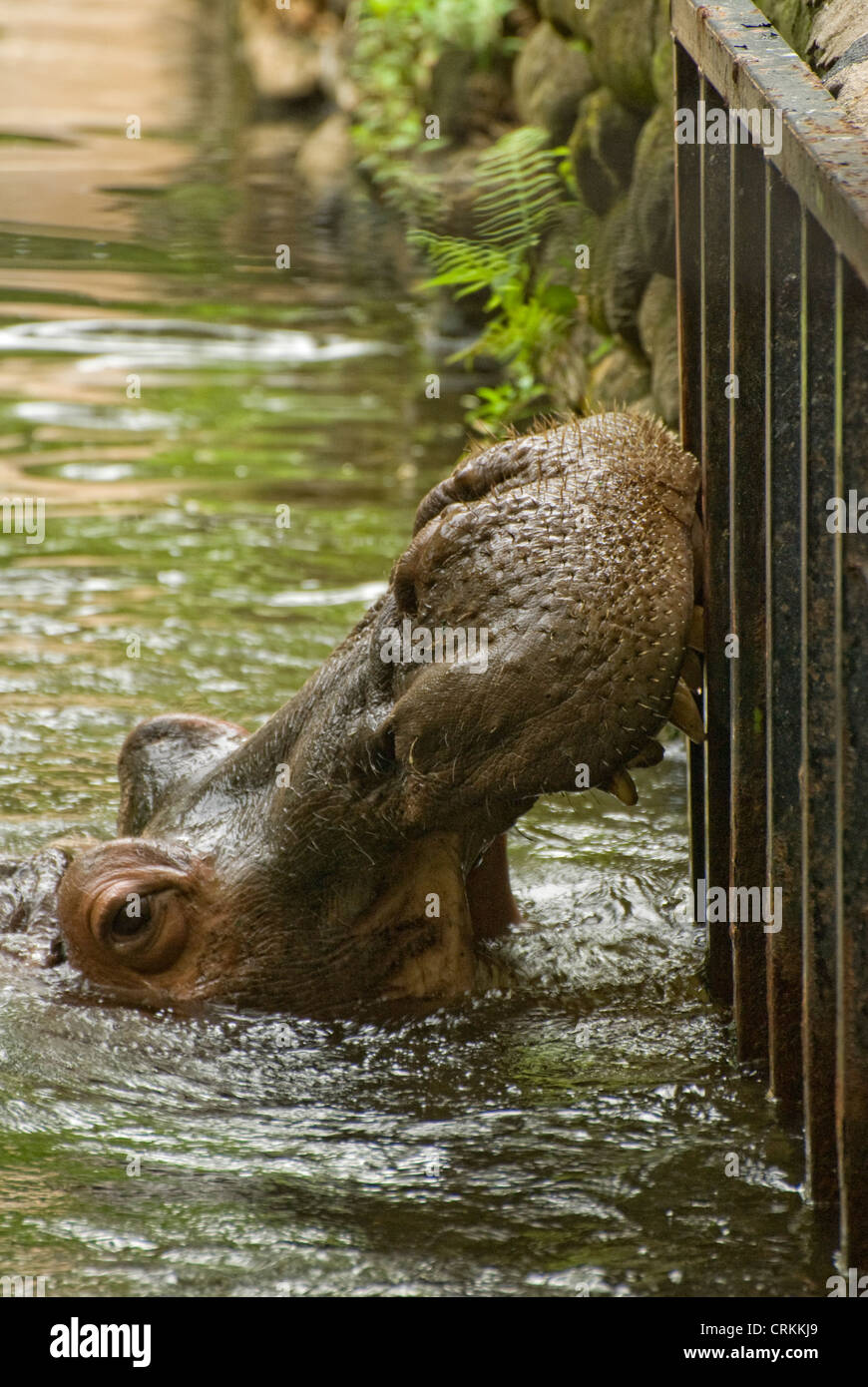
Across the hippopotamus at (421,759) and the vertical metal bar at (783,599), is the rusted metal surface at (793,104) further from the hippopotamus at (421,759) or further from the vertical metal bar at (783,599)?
the hippopotamus at (421,759)

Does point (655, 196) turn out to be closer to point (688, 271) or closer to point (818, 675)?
point (688, 271)

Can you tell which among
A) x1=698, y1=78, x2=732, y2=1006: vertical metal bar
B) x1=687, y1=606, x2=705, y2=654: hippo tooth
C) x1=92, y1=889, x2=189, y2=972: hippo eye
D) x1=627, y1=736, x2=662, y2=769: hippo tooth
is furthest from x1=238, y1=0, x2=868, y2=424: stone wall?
x1=92, y1=889, x2=189, y2=972: hippo eye

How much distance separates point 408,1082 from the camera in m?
3.24

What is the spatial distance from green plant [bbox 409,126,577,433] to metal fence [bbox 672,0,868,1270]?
3.39m

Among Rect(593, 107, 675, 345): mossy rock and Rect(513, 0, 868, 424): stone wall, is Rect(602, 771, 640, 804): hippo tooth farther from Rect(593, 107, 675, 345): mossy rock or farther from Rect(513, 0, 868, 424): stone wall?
Rect(593, 107, 675, 345): mossy rock

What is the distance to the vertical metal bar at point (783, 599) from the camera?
9.24ft

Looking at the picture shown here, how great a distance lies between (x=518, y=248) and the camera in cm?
692

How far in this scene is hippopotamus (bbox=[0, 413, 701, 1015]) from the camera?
272cm

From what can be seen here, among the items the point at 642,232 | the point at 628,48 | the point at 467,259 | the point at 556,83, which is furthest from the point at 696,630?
the point at 556,83

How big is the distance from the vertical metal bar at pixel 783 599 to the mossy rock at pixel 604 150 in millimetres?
3726

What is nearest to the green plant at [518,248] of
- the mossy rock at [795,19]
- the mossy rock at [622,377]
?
the mossy rock at [622,377]

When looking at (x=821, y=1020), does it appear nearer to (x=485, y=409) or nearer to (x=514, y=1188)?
(x=514, y=1188)

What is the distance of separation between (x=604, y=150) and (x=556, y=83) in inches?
50.0
